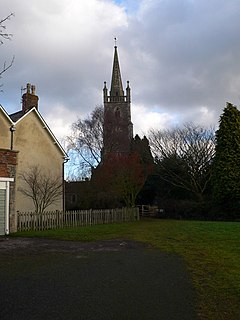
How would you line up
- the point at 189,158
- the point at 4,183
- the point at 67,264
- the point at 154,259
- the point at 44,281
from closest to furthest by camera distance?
the point at 44,281 < the point at 67,264 < the point at 154,259 < the point at 4,183 < the point at 189,158

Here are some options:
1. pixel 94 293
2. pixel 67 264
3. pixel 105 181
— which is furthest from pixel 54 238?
pixel 105 181

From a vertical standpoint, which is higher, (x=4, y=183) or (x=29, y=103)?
(x=29, y=103)

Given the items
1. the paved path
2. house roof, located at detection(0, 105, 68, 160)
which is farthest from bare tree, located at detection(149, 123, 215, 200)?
the paved path

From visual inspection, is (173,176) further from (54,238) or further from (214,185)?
(54,238)

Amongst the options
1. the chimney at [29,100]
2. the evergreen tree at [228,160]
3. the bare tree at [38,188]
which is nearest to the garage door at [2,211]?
the bare tree at [38,188]

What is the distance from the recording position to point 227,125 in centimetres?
3266

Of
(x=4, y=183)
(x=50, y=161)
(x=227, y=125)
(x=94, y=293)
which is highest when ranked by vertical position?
(x=227, y=125)

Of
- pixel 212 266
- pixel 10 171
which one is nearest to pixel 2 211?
pixel 10 171

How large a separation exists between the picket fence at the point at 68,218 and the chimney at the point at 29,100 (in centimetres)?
963

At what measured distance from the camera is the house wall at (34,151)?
25969 mm

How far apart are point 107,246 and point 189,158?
89.0 ft

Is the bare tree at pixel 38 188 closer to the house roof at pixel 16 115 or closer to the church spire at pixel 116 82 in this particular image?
the house roof at pixel 16 115

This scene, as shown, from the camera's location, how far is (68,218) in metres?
22.8

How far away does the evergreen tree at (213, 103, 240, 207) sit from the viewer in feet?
101
